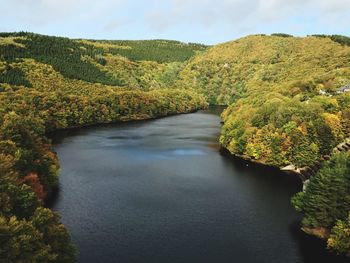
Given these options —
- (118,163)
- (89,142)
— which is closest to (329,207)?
(118,163)

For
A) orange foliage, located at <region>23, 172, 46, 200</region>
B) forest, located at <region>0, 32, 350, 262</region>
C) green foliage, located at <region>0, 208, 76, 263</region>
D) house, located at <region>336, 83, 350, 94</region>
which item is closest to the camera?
green foliage, located at <region>0, 208, 76, 263</region>

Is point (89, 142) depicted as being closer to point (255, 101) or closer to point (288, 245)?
point (255, 101)

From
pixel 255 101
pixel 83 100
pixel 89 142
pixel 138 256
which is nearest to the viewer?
pixel 138 256

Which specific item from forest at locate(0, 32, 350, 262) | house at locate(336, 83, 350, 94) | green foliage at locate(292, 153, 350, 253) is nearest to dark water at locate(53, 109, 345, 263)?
green foliage at locate(292, 153, 350, 253)

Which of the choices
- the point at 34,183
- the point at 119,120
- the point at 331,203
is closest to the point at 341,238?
the point at 331,203

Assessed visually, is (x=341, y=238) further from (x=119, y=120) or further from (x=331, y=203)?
(x=119, y=120)

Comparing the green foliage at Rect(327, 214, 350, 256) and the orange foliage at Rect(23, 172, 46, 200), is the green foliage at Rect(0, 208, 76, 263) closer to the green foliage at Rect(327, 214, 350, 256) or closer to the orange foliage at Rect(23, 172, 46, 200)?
the orange foliage at Rect(23, 172, 46, 200)

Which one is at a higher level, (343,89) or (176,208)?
(343,89)

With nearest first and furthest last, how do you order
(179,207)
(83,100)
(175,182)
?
(179,207)
(175,182)
(83,100)

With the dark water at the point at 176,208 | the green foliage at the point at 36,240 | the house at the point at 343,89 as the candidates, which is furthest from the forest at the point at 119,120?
the house at the point at 343,89
